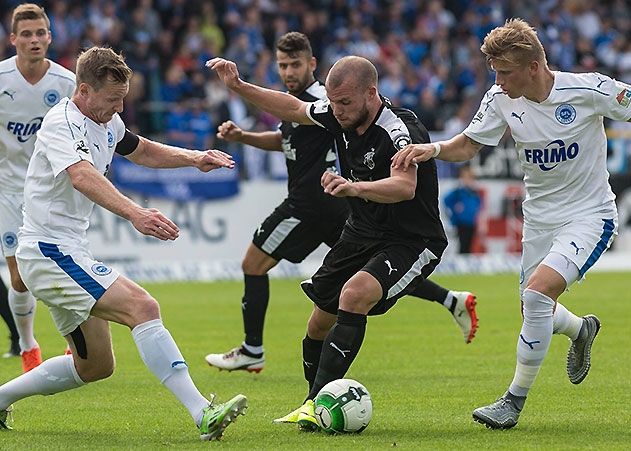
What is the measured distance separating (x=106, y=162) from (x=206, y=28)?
1780 cm

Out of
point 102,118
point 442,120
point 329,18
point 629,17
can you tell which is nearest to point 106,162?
point 102,118

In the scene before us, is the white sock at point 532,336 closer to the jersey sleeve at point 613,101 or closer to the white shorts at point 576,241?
the white shorts at point 576,241

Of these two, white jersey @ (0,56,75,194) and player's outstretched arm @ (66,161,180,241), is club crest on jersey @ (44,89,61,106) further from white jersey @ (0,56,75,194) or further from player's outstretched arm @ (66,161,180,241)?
player's outstretched arm @ (66,161,180,241)

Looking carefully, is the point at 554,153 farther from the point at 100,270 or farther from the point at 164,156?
the point at 100,270

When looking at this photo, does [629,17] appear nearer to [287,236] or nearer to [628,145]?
[628,145]

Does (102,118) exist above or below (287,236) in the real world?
above

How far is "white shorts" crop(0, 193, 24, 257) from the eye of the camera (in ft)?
34.4

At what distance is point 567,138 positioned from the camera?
25.3ft

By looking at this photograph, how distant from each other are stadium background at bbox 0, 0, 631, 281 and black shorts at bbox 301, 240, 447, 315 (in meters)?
12.2

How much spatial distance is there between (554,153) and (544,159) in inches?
2.9

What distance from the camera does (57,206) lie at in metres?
7.14

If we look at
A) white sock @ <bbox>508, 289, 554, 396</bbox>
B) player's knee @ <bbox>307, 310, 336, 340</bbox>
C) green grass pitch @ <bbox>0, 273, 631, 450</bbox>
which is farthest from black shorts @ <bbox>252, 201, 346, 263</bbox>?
white sock @ <bbox>508, 289, 554, 396</bbox>

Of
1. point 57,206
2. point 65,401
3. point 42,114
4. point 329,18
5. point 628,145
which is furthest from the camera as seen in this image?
point 329,18

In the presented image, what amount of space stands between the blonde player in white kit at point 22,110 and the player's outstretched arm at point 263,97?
2571 millimetres
